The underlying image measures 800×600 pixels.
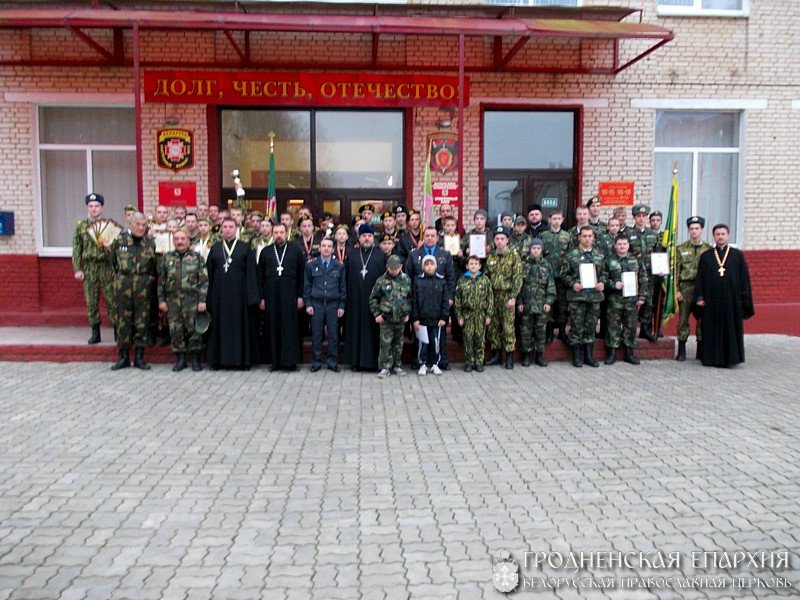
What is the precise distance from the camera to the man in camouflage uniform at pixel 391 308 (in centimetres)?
862

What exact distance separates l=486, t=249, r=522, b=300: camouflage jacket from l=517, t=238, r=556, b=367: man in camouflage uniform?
0.45 feet

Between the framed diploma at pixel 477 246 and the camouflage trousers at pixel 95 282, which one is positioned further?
the camouflage trousers at pixel 95 282

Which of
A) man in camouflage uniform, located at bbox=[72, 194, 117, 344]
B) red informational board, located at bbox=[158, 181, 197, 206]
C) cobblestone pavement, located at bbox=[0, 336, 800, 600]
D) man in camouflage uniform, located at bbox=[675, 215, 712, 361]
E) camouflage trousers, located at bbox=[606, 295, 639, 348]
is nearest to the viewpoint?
cobblestone pavement, located at bbox=[0, 336, 800, 600]

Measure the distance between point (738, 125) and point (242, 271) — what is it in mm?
9110

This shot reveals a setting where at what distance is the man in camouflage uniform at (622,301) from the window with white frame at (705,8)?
4.98 m

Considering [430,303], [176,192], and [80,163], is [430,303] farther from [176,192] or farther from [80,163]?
[80,163]

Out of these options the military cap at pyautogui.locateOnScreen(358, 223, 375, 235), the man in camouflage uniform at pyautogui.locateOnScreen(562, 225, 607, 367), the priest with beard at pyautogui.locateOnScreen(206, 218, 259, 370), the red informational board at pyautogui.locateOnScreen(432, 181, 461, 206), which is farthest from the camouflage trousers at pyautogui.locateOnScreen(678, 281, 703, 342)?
the priest with beard at pyautogui.locateOnScreen(206, 218, 259, 370)

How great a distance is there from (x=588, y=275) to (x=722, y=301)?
200cm

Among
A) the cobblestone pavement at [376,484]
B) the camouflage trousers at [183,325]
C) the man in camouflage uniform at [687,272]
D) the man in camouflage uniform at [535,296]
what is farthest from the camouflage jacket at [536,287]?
the camouflage trousers at [183,325]

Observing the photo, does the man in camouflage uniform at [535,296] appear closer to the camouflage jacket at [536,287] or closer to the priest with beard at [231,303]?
the camouflage jacket at [536,287]

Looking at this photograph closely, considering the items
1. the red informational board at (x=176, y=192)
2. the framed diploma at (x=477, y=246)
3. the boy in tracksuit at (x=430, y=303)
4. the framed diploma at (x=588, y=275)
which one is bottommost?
the boy in tracksuit at (x=430, y=303)

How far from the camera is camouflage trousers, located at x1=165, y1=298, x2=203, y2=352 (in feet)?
29.0

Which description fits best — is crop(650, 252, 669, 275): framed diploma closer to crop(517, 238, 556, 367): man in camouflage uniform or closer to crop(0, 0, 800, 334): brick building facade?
crop(517, 238, 556, 367): man in camouflage uniform

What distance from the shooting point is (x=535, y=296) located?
906cm
